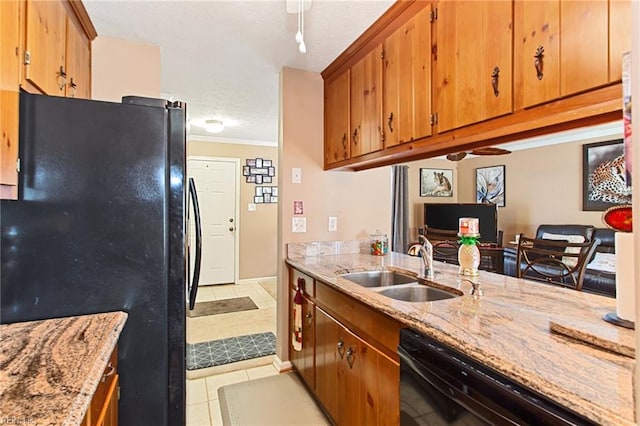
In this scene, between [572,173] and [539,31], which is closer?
[539,31]

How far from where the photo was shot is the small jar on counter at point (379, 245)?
8.66 feet

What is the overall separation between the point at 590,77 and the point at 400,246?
486 cm

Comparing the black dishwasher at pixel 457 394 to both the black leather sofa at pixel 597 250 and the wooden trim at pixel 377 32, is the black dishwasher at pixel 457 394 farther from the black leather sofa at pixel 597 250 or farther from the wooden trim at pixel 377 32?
the black leather sofa at pixel 597 250

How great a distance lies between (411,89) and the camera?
68.5 inches

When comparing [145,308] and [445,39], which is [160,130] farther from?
[445,39]

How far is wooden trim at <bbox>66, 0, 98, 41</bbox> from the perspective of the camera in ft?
5.55

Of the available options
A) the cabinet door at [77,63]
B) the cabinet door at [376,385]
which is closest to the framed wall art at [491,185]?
the cabinet door at [376,385]

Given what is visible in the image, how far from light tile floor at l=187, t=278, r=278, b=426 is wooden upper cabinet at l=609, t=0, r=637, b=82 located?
2.49 meters

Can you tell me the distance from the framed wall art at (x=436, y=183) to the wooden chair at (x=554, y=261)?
2577 millimetres

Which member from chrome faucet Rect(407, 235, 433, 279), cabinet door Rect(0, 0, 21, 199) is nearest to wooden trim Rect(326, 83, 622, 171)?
chrome faucet Rect(407, 235, 433, 279)

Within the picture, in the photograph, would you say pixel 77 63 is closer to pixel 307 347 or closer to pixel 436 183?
pixel 307 347

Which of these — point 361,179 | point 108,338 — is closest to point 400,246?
point 361,179

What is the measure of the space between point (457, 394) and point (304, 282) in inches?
55.4

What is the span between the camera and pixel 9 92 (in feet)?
3.30
